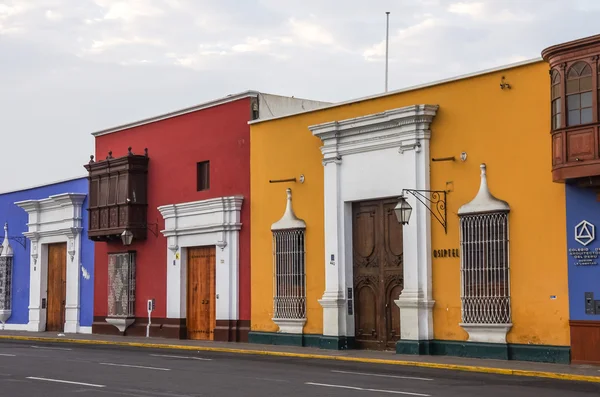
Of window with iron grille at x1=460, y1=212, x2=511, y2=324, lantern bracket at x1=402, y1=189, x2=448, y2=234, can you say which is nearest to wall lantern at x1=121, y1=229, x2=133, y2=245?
lantern bracket at x1=402, y1=189, x2=448, y2=234

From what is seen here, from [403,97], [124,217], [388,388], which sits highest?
[403,97]

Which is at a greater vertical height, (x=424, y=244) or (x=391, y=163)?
(x=391, y=163)

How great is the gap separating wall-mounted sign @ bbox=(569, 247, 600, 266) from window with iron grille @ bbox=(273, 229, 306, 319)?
26.7 feet

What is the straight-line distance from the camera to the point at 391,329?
2320 cm

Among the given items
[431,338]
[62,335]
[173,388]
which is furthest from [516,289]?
[62,335]

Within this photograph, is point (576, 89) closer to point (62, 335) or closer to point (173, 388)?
point (173, 388)

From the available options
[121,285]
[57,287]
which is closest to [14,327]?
[57,287]

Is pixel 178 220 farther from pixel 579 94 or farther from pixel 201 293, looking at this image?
pixel 579 94

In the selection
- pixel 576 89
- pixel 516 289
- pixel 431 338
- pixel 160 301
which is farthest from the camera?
pixel 160 301

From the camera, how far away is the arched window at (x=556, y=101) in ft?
62.3

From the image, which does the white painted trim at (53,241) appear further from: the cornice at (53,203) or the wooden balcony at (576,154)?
Answer: the wooden balcony at (576,154)

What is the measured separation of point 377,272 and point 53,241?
15.8 m

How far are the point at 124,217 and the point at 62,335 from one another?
4.76 m

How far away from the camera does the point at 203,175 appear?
96.9 ft
